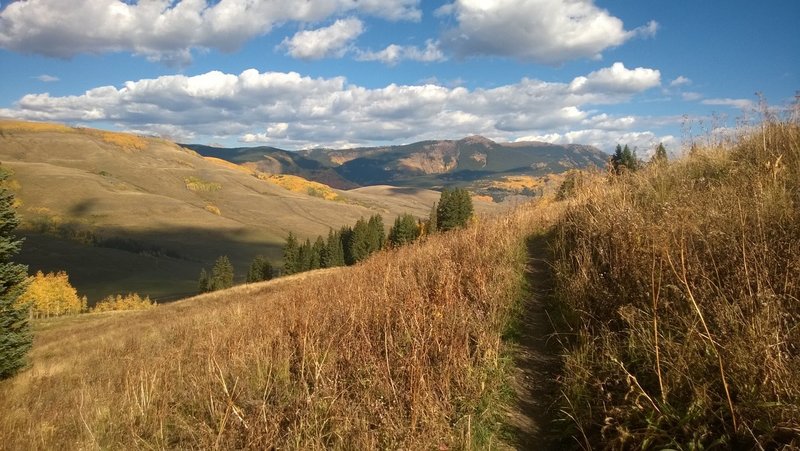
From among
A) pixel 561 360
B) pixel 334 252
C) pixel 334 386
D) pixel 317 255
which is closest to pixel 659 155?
pixel 561 360

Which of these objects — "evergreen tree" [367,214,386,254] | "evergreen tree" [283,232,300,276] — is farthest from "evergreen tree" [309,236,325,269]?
"evergreen tree" [367,214,386,254]

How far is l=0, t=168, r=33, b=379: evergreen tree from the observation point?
12508 mm

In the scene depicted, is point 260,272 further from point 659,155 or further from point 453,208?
point 659,155

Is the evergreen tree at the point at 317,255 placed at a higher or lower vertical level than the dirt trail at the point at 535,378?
lower

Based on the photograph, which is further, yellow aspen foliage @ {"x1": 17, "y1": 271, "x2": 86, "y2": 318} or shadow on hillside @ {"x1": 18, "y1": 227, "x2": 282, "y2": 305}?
shadow on hillside @ {"x1": 18, "y1": 227, "x2": 282, "y2": 305}

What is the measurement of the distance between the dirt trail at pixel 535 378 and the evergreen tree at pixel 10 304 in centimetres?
1490

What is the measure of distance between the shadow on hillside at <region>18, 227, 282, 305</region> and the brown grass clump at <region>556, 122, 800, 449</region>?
131 m

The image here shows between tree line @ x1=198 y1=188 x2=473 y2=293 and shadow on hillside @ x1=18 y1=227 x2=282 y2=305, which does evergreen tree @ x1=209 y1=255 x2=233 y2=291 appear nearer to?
tree line @ x1=198 y1=188 x2=473 y2=293

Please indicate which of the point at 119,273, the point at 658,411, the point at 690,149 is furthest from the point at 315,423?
the point at 119,273

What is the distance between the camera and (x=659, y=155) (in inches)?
379

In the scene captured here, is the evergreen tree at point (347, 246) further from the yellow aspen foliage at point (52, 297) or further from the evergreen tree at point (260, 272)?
the yellow aspen foliage at point (52, 297)

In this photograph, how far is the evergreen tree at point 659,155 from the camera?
9328mm

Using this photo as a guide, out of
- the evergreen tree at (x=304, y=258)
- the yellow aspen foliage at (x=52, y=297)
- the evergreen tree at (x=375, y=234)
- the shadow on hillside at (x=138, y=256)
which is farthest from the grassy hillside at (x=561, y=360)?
the shadow on hillside at (x=138, y=256)

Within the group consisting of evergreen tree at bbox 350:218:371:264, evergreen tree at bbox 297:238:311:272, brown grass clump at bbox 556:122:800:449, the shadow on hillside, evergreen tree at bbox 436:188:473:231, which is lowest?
the shadow on hillside
